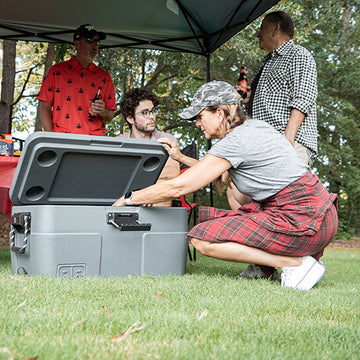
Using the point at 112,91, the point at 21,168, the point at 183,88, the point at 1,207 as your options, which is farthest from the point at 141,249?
the point at 183,88

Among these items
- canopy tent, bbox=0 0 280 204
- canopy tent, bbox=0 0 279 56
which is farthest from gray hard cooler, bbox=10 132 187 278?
canopy tent, bbox=0 0 279 56

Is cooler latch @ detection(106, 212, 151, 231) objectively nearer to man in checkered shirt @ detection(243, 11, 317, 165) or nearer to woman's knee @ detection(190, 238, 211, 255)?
woman's knee @ detection(190, 238, 211, 255)

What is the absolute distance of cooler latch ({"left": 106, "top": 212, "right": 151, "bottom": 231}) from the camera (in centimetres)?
235

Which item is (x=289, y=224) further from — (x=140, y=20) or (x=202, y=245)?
(x=140, y=20)

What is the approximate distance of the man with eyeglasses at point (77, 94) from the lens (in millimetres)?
3658

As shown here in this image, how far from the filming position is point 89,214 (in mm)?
2318

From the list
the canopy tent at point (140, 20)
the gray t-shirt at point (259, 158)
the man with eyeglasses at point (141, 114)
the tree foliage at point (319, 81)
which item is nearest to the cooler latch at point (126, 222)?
the gray t-shirt at point (259, 158)

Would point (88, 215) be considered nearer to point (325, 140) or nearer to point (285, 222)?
point (285, 222)

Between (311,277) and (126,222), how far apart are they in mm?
1016

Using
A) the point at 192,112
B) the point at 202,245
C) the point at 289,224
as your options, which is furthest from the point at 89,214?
the point at 289,224

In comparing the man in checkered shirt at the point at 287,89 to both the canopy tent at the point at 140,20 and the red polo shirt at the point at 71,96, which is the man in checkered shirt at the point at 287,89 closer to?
the canopy tent at the point at 140,20

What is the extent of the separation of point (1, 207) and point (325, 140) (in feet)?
38.4

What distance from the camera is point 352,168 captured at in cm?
1290

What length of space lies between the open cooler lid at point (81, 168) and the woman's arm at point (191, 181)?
17cm
